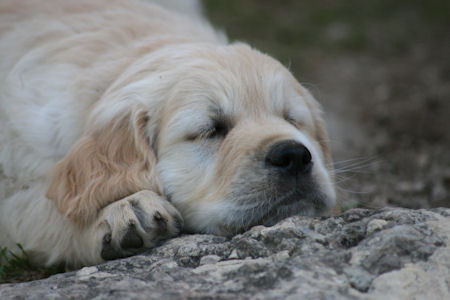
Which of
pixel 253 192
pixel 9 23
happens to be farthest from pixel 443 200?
pixel 9 23

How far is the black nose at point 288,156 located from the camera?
2938mm

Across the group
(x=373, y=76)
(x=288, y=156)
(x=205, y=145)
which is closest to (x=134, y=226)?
(x=205, y=145)

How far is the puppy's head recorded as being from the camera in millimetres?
2990

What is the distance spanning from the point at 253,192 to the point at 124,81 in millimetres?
1175

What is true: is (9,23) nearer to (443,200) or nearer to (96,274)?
(96,274)

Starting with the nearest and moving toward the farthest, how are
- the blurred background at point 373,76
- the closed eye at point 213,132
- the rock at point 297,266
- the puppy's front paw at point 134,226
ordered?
the rock at point 297,266, the puppy's front paw at point 134,226, the closed eye at point 213,132, the blurred background at point 373,76

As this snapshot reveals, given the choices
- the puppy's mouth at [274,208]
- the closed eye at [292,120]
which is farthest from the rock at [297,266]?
the closed eye at [292,120]

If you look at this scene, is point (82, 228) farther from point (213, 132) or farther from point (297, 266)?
point (297, 266)

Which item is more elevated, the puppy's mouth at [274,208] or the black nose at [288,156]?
the black nose at [288,156]

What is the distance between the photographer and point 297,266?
2.34 meters

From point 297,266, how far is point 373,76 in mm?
6662

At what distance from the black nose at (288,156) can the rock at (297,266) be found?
12.2 inches

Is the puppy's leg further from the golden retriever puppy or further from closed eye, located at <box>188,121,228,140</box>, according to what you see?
closed eye, located at <box>188,121,228,140</box>

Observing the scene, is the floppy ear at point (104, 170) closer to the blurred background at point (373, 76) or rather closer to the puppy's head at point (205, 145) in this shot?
the puppy's head at point (205, 145)
